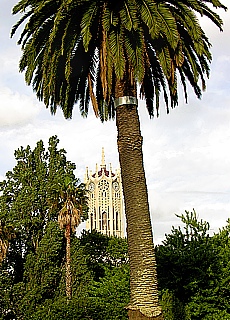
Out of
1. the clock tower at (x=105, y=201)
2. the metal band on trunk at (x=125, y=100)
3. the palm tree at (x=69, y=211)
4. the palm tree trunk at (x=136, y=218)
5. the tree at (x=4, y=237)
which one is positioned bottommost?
the palm tree trunk at (x=136, y=218)

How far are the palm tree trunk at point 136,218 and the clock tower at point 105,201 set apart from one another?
61522 mm

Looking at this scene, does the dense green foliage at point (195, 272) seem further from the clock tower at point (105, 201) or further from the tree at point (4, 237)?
the clock tower at point (105, 201)

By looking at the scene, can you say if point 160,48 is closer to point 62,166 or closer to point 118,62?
point 118,62

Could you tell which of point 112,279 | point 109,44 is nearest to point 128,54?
point 109,44

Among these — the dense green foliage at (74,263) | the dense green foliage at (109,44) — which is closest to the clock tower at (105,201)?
the dense green foliage at (74,263)

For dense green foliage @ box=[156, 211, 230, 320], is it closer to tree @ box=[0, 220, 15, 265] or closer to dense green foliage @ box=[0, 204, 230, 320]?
dense green foliage @ box=[0, 204, 230, 320]

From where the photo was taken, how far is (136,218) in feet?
42.6

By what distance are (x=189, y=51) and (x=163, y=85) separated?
57.4 inches

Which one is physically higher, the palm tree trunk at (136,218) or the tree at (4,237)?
the tree at (4,237)

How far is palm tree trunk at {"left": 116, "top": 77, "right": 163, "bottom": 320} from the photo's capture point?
41.0 feet

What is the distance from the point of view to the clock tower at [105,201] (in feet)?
249

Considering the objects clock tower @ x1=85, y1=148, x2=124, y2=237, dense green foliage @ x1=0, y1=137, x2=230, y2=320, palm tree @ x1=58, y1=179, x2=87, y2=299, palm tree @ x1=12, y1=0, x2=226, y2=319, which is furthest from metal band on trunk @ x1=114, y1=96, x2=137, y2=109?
clock tower @ x1=85, y1=148, x2=124, y2=237

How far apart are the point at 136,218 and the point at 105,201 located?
2511 inches

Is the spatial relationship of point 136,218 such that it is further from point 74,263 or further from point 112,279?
point 74,263
